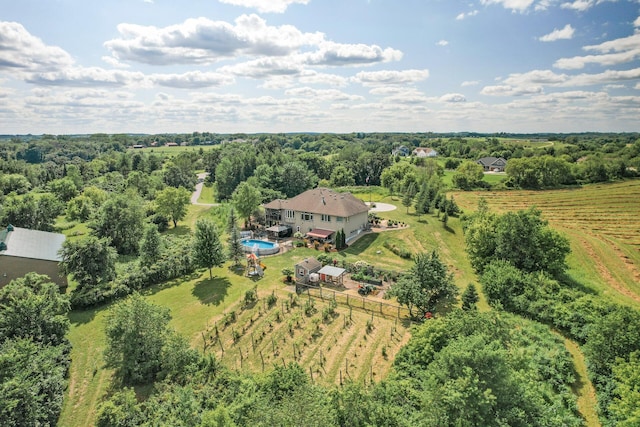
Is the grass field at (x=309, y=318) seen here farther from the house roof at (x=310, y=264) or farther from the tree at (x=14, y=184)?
the tree at (x=14, y=184)

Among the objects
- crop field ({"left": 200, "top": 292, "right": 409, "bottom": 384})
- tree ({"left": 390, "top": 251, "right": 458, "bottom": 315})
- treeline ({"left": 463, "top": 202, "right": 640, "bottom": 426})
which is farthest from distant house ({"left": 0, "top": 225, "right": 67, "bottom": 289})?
treeline ({"left": 463, "top": 202, "right": 640, "bottom": 426})

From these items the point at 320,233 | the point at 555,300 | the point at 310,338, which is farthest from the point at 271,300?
the point at 555,300

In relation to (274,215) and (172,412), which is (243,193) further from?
(172,412)

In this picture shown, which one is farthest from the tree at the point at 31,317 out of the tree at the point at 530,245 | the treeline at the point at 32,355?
the tree at the point at 530,245

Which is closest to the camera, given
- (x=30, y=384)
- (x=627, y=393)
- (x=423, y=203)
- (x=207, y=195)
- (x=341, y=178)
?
(x=627, y=393)

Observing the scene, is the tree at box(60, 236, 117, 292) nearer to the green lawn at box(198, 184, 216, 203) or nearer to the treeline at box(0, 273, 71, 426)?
the treeline at box(0, 273, 71, 426)

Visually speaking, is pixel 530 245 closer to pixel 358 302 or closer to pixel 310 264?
pixel 358 302
